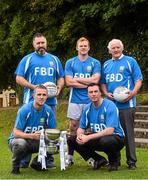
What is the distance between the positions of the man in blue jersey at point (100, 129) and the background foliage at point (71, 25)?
8636 mm

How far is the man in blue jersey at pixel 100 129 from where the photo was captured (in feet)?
28.7

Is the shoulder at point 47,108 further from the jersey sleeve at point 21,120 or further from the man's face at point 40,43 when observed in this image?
the man's face at point 40,43

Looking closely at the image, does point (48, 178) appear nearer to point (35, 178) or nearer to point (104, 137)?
point (35, 178)

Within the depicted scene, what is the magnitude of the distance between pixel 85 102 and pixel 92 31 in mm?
11139

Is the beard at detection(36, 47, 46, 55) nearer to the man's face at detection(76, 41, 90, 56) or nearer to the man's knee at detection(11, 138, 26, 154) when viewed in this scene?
the man's face at detection(76, 41, 90, 56)

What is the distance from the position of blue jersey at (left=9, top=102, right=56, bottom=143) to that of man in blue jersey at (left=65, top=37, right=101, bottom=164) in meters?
0.80

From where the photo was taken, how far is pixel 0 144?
1397cm

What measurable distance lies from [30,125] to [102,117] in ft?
3.59

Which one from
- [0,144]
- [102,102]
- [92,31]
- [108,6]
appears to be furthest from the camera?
[92,31]

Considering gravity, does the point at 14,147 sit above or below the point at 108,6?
below

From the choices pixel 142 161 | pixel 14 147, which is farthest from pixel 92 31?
pixel 14 147

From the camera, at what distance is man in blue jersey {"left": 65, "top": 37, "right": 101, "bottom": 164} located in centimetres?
956

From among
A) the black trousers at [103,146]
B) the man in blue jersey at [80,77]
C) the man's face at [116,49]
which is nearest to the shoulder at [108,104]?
the black trousers at [103,146]

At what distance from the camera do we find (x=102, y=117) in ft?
29.2
